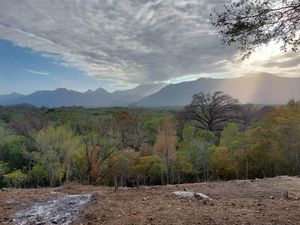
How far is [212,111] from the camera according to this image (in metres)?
49.2

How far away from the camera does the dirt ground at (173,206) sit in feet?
25.1

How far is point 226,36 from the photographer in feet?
26.7

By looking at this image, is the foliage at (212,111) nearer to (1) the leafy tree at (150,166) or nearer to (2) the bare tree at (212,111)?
(2) the bare tree at (212,111)

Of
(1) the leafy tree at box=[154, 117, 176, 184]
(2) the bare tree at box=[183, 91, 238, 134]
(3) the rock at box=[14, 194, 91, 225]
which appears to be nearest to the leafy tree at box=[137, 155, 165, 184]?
(1) the leafy tree at box=[154, 117, 176, 184]

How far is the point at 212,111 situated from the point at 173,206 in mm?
41372

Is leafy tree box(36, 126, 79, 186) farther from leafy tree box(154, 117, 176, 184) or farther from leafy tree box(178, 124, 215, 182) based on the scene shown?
leafy tree box(178, 124, 215, 182)

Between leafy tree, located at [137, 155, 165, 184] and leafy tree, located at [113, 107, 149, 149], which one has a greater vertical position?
leafy tree, located at [113, 107, 149, 149]

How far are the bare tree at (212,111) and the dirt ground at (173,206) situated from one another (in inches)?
1463

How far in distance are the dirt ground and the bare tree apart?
37.2 meters

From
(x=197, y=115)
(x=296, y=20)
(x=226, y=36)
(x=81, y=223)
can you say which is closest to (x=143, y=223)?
(x=81, y=223)

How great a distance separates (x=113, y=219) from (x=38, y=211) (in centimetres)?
213

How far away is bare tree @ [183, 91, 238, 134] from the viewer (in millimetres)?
48812

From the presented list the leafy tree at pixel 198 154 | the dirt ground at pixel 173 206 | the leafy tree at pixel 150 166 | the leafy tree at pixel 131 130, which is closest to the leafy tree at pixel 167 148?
the leafy tree at pixel 150 166

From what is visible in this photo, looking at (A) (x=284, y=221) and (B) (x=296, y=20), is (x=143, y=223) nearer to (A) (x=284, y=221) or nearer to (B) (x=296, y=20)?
(A) (x=284, y=221)
